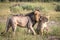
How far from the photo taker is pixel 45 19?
10.9m

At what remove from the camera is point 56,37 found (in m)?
10.6

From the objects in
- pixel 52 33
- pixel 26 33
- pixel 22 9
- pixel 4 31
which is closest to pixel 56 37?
pixel 52 33

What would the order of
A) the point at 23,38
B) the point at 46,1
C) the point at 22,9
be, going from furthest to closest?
the point at 46,1
the point at 22,9
the point at 23,38

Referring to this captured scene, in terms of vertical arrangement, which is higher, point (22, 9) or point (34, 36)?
point (34, 36)

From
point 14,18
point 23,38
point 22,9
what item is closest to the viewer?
point 23,38

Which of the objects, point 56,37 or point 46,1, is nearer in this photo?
point 56,37

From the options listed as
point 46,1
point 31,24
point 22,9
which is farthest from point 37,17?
point 46,1

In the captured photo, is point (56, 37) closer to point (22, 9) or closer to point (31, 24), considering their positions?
point (31, 24)

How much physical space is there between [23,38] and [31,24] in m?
1.26

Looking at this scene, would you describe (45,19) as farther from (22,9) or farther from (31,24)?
(22,9)

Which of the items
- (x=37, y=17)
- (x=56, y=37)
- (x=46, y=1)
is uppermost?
(x=37, y=17)

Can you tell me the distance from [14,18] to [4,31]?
0.85 m

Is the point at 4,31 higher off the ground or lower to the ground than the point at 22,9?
higher

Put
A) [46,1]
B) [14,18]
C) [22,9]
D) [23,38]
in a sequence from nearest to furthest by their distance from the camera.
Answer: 1. [23,38]
2. [14,18]
3. [22,9]
4. [46,1]
